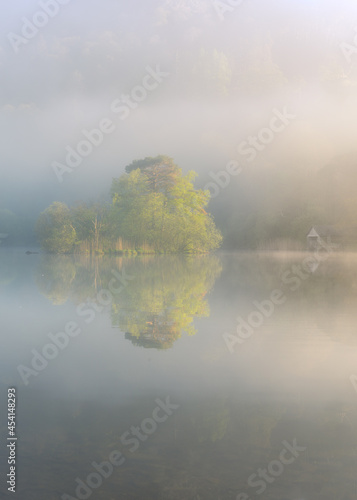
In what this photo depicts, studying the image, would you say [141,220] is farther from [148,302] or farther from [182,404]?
[182,404]

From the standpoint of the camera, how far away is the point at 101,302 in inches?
475

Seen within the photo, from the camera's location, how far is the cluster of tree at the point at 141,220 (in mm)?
48906

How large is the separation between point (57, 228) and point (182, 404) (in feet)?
157

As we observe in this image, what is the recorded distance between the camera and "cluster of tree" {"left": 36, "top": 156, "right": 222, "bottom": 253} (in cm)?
4891

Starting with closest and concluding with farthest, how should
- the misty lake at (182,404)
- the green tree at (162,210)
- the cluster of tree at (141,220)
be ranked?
1. the misty lake at (182,404)
2. the green tree at (162,210)
3. the cluster of tree at (141,220)

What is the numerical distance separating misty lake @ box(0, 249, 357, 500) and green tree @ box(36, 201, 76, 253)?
41.8m

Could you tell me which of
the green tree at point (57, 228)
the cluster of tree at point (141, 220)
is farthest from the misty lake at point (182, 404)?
the green tree at point (57, 228)

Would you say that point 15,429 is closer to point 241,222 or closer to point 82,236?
point 82,236

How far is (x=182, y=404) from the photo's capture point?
4.60 meters

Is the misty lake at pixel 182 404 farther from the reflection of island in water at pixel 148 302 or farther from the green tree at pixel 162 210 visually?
the green tree at pixel 162 210

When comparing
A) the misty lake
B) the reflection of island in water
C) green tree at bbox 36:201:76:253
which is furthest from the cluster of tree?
the misty lake

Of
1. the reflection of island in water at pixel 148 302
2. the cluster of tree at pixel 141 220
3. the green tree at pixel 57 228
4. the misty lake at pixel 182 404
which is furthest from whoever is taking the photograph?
the green tree at pixel 57 228

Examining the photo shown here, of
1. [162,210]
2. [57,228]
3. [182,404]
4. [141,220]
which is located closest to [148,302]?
[182,404]

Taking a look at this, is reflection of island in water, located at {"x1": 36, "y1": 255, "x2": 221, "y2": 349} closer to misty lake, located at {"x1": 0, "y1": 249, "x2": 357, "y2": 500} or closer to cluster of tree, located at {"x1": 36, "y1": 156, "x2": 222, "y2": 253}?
Result: misty lake, located at {"x1": 0, "y1": 249, "x2": 357, "y2": 500}
